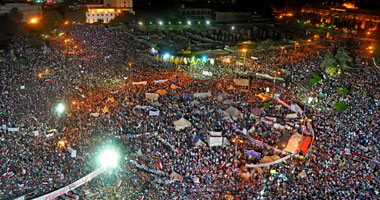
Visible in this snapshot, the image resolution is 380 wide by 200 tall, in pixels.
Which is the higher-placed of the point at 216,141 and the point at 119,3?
the point at 119,3

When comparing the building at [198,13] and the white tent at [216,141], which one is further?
the building at [198,13]

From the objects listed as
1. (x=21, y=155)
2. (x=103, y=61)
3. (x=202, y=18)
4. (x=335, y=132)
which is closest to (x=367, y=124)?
(x=335, y=132)

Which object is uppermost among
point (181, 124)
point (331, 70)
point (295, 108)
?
point (331, 70)

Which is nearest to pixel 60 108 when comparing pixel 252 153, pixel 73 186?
pixel 73 186

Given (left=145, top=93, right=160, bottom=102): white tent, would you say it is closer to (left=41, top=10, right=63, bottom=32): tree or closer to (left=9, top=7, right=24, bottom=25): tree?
(left=41, top=10, right=63, bottom=32): tree

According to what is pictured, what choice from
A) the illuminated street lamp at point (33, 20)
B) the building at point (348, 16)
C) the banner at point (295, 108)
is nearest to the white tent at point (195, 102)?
the banner at point (295, 108)

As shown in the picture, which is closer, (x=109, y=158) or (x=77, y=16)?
(x=109, y=158)

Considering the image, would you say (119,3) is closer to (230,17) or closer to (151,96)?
(230,17)

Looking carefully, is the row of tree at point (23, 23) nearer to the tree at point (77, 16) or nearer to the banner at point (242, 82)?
the tree at point (77, 16)
